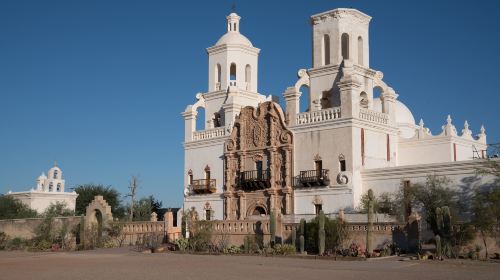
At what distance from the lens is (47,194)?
62125 mm

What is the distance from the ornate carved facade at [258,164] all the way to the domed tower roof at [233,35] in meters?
6.42

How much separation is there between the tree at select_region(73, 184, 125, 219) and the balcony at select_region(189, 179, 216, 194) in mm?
20970

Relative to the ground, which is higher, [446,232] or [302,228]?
[302,228]

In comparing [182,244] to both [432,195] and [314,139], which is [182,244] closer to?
[314,139]

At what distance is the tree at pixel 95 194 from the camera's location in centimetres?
6469

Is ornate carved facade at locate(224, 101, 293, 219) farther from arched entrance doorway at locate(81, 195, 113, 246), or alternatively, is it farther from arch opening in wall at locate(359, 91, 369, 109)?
arched entrance doorway at locate(81, 195, 113, 246)

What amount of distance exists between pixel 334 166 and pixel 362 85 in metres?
6.39

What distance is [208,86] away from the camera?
48.3 meters

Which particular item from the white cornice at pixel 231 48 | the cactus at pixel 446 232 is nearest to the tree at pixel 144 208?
the white cornice at pixel 231 48

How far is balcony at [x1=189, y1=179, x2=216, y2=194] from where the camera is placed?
145 ft

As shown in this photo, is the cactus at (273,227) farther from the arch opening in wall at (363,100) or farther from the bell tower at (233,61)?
the bell tower at (233,61)

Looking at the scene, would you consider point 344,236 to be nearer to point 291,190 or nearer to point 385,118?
point 291,190

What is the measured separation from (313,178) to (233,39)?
550 inches

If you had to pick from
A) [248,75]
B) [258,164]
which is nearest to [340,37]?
[248,75]
